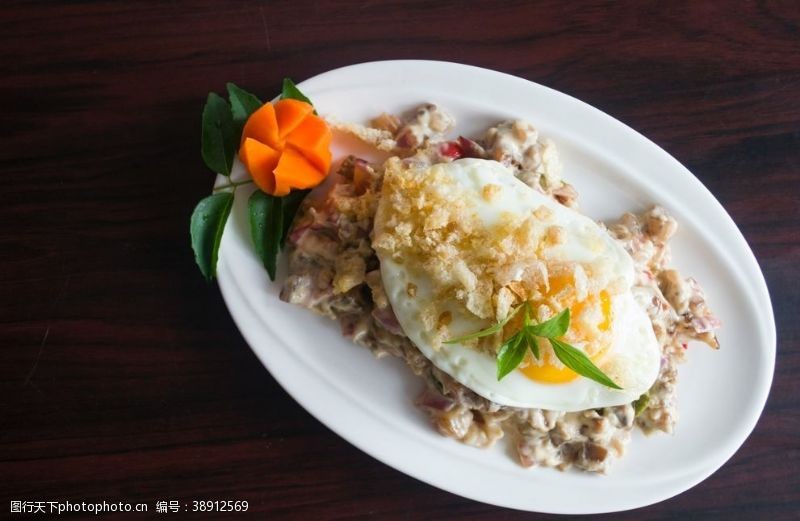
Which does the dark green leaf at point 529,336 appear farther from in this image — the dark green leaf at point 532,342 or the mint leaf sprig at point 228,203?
the mint leaf sprig at point 228,203

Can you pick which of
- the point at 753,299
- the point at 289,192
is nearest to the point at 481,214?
the point at 289,192

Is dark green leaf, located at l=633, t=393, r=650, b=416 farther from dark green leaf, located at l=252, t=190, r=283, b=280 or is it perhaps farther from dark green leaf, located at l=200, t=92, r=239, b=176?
dark green leaf, located at l=200, t=92, r=239, b=176

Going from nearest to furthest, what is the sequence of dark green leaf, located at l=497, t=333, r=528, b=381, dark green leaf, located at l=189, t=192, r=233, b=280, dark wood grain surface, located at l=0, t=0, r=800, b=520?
dark green leaf, located at l=497, t=333, r=528, b=381
dark green leaf, located at l=189, t=192, r=233, b=280
dark wood grain surface, located at l=0, t=0, r=800, b=520

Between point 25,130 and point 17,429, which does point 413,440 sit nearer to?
point 17,429

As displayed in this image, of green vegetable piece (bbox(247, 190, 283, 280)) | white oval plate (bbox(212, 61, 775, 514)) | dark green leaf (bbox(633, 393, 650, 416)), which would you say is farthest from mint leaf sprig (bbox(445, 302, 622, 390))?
green vegetable piece (bbox(247, 190, 283, 280))

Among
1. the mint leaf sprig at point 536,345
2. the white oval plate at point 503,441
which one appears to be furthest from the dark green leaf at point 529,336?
the white oval plate at point 503,441

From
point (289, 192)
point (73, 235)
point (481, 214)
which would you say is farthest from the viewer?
point (73, 235)

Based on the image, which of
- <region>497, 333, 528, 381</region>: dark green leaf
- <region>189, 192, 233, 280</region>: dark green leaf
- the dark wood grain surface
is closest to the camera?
<region>497, 333, 528, 381</region>: dark green leaf
